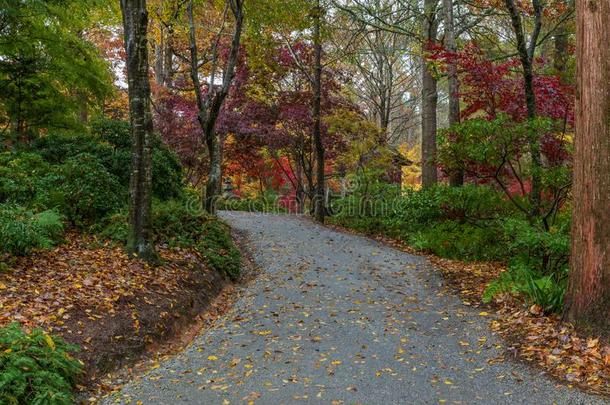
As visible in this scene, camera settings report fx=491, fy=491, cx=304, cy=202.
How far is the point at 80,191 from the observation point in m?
8.14

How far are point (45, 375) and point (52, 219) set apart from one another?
3.54 metres

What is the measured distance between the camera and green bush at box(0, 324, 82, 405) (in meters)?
3.51

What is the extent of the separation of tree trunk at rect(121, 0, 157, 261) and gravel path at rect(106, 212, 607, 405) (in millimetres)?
1735

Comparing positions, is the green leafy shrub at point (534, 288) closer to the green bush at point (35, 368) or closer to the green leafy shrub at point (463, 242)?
the green leafy shrub at point (463, 242)

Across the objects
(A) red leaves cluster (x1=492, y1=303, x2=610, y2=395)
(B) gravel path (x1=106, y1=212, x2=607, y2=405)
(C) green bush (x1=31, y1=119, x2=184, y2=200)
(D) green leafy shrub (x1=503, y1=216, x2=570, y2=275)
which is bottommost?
(B) gravel path (x1=106, y1=212, x2=607, y2=405)

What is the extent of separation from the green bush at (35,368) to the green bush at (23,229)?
7.89ft

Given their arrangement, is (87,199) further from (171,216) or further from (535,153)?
(535,153)

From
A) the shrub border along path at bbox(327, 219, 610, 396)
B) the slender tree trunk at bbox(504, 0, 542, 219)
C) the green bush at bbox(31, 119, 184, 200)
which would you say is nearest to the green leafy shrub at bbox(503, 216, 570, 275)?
the slender tree trunk at bbox(504, 0, 542, 219)

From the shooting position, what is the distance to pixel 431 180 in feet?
41.0

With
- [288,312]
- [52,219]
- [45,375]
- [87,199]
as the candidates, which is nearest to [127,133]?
[87,199]

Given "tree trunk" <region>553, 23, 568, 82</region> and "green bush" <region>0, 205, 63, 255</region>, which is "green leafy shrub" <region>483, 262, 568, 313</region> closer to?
"green bush" <region>0, 205, 63, 255</region>

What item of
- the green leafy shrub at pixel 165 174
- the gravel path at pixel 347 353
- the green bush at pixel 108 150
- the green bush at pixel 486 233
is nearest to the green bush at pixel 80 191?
the green bush at pixel 108 150

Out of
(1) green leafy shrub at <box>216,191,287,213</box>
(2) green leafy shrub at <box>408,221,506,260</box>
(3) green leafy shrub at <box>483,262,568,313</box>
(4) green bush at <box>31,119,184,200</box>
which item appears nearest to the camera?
(3) green leafy shrub at <box>483,262,568,313</box>

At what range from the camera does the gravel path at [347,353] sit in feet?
13.7
